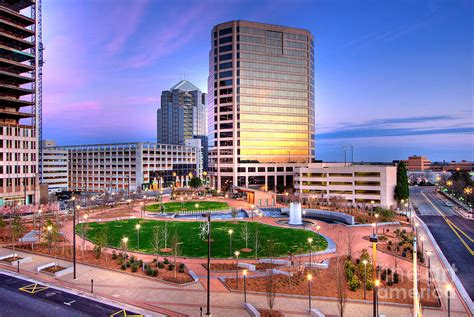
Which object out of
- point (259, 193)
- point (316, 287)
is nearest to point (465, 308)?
point (316, 287)

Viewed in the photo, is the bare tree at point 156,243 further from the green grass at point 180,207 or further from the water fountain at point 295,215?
the green grass at point 180,207

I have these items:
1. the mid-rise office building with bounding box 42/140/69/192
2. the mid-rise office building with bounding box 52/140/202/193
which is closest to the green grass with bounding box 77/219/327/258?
the mid-rise office building with bounding box 52/140/202/193

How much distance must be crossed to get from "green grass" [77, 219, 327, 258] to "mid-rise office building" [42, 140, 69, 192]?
3749 inches

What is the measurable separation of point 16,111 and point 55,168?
63.4m

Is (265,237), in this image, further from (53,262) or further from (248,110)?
(248,110)

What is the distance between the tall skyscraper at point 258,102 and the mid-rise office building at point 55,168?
6937 cm

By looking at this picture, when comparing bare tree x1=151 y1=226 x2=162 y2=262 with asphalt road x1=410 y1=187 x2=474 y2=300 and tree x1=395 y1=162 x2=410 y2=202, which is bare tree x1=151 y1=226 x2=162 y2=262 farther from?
tree x1=395 y1=162 x2=410 y2=202

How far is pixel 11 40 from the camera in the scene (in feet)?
279

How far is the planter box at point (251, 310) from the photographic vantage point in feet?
74.9

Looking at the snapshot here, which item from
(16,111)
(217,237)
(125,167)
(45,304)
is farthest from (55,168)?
(45,304)

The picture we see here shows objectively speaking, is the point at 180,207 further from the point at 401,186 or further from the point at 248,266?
the point at 401,186

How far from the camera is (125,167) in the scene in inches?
5773

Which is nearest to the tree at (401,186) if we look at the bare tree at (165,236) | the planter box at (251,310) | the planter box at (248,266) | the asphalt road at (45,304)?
the bare tree at (165,236)

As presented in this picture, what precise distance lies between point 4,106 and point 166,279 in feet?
268
